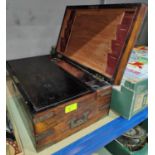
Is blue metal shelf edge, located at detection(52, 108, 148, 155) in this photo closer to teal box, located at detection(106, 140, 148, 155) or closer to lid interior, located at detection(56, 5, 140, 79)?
lid interior, located at detection(56, 5, 140, 79)

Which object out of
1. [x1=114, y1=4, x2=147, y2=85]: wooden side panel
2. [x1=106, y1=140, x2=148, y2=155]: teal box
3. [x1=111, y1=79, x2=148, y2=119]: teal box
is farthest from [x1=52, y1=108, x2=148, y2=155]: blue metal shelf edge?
[x1=106, y1=140, x2=148, y2=155]: teal box

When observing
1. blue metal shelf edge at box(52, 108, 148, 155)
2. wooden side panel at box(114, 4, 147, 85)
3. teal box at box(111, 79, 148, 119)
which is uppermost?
wooden side panel at box(114, 4, 147, 85)

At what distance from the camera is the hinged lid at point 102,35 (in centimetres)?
53

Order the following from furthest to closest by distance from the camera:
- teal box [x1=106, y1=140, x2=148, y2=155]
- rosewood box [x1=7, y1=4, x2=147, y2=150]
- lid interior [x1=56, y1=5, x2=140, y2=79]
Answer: teal box [x1=106, y1=140, x2=148, y2=155], lid interior [x1=56, y1=5, x2=140, y2=79], rosewood box [x1=7, y1=4, x2=147, y2=150]

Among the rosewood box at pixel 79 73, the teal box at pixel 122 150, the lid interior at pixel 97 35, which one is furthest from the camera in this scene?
the teal box at pixel 122 150

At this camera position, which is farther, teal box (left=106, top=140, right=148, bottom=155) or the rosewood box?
teal box (left=106, top=140, right=148, bottom=155)

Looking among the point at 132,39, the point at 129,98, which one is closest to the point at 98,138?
the point at 129,98

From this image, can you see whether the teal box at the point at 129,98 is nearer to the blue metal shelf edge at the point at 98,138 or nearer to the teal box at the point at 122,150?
the blue metal shelf edge at the point at 98,138

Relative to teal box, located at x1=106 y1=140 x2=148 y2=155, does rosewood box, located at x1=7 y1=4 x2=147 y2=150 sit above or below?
above

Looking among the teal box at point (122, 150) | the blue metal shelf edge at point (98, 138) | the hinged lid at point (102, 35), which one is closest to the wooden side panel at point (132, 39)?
the hinged lid at point (102, 35)

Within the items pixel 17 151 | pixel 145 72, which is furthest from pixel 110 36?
pixel 17 151

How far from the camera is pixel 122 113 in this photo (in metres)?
0.59

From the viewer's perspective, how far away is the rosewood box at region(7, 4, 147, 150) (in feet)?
1.44

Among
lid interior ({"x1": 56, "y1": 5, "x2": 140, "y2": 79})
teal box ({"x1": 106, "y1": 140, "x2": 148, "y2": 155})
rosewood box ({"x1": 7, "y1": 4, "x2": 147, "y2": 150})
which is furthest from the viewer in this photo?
teal box ({"x1": 106, "y1": 140, "x2": 148, "y2": 155})
